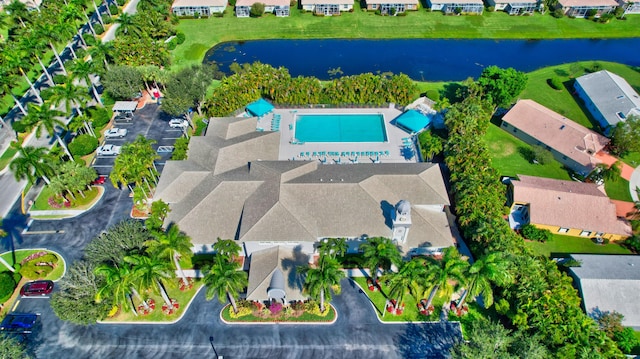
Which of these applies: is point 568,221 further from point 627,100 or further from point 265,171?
point 265,171

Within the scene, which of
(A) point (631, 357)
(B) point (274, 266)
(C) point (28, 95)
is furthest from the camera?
(C) point (28, 95)

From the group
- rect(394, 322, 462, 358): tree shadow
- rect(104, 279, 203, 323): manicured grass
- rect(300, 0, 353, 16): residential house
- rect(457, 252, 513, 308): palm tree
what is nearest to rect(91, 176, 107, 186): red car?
rect(104, 279, 203, 323): manicured grass

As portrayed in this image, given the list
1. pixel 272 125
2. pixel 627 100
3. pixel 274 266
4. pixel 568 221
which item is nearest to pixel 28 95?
pixel 272 125

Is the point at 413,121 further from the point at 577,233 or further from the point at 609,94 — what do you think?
→ the point at 609,94

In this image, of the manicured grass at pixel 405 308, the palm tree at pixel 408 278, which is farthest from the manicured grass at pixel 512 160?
the palm tree at pixel 408 278

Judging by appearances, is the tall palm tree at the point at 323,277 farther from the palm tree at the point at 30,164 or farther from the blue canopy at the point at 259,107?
the palm tree at the point at 30,164

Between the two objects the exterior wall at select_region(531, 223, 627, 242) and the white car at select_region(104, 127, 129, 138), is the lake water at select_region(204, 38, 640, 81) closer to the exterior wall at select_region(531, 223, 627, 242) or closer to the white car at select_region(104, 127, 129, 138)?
the white car at select_region(104, 127, 129, 138)
